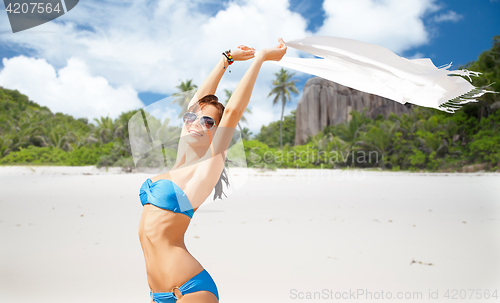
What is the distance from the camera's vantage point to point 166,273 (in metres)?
1.27

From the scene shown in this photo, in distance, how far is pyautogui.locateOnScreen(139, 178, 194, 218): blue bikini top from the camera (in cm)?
125

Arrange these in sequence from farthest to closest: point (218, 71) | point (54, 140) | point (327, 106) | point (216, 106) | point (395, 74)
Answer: point (327, 106) → point (54, 140) → point (395, 74) → point (218, 71) → point (216, 106)

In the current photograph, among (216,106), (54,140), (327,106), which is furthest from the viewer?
(327,106)

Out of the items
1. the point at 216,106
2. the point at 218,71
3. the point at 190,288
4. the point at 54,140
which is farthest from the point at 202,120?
the point at 54,140

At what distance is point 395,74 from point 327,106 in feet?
126

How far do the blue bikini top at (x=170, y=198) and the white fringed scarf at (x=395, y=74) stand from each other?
0.97m

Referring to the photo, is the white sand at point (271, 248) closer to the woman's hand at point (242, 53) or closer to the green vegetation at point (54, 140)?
the woman's hand at point (242, 53)

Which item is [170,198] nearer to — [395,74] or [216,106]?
[216,106]

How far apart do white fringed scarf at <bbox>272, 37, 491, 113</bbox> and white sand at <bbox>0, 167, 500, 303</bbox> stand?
Result: 8.71ft

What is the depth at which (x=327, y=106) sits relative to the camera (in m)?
38.7

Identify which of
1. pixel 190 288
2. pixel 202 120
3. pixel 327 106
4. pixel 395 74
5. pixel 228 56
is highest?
pixel 327 106

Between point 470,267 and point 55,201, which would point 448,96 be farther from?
point 55,201

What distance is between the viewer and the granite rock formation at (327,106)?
124ft

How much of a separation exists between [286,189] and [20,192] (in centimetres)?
987
